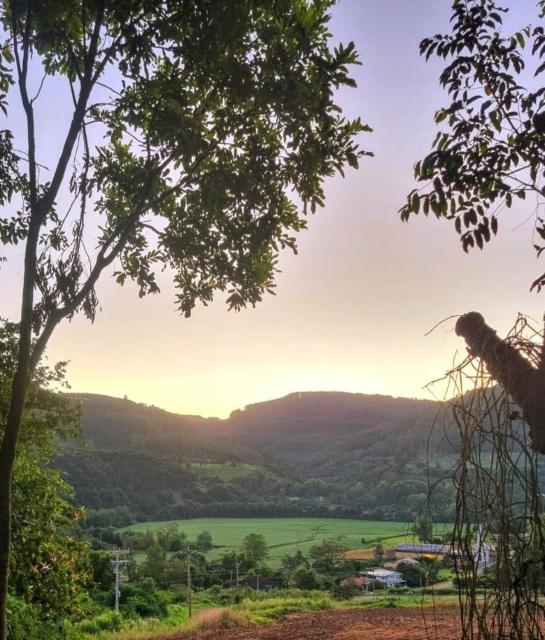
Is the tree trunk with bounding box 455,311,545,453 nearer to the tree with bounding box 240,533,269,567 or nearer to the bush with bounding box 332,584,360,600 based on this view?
the bush with bounding box 332,584,360,600

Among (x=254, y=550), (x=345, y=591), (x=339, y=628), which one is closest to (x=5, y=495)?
(x=339, y=628)

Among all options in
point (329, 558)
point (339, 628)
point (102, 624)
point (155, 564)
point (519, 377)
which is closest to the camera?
point (519, 377)

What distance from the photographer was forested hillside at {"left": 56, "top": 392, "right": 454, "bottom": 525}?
46000 mm

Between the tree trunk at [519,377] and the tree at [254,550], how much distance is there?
37.6 meters

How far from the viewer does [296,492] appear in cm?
6259

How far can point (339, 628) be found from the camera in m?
15.4

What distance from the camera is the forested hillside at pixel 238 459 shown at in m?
46.0

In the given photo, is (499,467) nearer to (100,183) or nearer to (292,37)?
(292,37)

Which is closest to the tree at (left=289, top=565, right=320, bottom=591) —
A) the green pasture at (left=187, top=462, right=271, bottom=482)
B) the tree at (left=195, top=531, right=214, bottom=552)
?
the tree at (left=195, top=531, right=214, bottom=552)

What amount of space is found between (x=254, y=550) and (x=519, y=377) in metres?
39.0

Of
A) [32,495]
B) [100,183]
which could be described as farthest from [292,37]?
[32,495]

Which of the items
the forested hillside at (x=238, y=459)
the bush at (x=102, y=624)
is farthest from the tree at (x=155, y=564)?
the bush at (x=102, y=624)

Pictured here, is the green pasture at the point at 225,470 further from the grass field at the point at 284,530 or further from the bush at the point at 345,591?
the bush at the point at 345,591

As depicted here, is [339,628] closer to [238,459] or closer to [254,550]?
[254,550]
